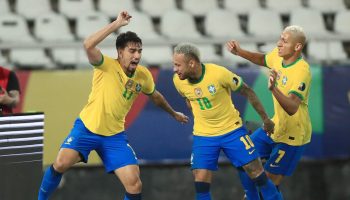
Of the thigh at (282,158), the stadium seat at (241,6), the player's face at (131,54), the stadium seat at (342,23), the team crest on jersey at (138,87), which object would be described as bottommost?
the thigh at (282,158)

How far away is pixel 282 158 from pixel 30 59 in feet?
14.4

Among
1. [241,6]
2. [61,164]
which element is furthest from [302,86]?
[241,6]

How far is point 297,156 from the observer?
8.25 metres

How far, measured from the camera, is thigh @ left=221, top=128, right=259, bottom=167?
7719 mm

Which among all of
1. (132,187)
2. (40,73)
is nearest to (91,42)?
(132,187)

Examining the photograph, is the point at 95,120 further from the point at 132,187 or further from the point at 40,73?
the point at 40,73

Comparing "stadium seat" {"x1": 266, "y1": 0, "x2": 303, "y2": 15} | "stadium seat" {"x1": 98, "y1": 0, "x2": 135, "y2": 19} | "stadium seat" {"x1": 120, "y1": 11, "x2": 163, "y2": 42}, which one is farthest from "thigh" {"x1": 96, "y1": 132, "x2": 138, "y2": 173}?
"stadium seat" {"x1": 266, "y1": 0, "x2": 303, "y2": 15}

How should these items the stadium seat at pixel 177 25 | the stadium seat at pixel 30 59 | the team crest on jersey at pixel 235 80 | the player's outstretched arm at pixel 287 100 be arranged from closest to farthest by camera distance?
the player's outstretched arm at pixel 287 100 → the team crest on jersey at pixel 235 80 → the stadium seat at pixel 30 59 → the stadium seat at pixel 177 25

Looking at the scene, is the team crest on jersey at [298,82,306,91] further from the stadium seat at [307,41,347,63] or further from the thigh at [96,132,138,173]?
the stadium seat at [307,41,347,63]

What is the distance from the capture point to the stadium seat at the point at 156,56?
36.5 feet

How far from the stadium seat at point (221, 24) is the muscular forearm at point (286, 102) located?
4562 mm

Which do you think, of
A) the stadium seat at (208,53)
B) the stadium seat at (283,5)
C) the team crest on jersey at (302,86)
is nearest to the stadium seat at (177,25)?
the stadium seat at (208,53)

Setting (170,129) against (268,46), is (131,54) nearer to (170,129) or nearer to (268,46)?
(170,129)

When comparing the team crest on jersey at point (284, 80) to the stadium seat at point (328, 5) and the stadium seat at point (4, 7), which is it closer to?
the stadium seat at point (328, 5)
